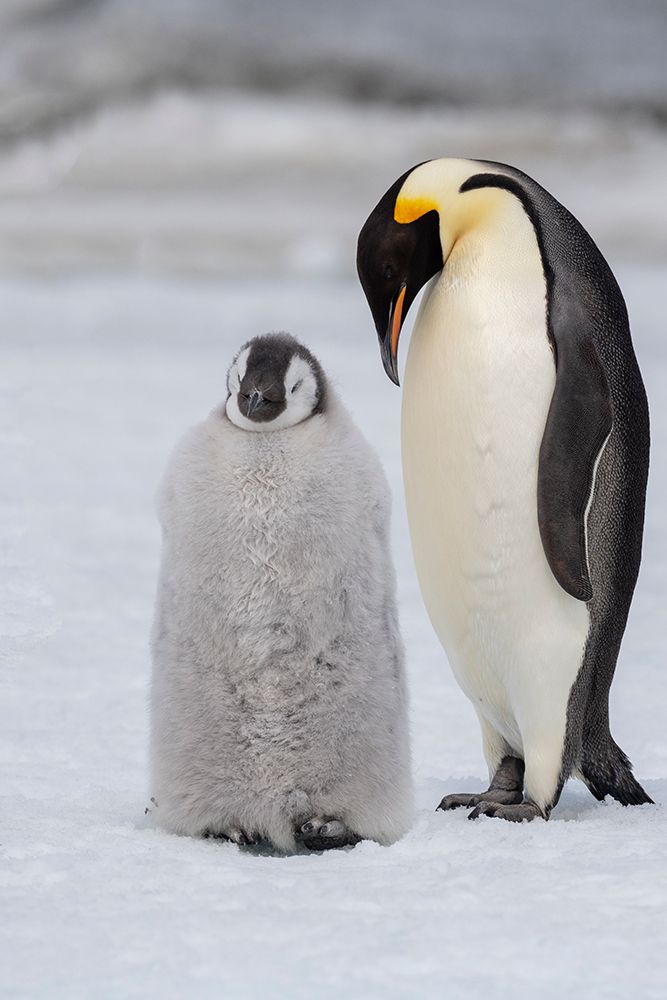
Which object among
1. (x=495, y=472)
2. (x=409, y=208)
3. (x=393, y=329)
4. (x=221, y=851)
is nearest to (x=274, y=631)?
(x=221, y=851)

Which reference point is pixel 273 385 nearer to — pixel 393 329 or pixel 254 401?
pixel 254 401

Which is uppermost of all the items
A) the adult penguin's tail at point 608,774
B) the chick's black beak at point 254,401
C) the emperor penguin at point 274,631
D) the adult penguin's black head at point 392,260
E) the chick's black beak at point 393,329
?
the adult penguin's black head at point 392,260

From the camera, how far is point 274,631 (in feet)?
6.19

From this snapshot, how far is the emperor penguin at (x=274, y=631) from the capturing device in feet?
6.19

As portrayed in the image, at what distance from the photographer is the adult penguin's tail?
2.46m

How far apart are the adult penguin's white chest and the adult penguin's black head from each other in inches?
2.0

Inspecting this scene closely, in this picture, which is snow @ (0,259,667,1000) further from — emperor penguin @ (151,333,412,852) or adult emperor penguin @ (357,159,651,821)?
adult emperor penguin @ (357,159,651,821)

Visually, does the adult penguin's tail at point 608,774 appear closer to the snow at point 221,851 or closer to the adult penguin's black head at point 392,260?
the snow at point 221,851

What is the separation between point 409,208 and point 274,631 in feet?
2.93

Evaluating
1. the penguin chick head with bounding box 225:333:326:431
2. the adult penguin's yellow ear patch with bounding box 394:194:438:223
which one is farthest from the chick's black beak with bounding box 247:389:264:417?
the adult penguin's yellow ear patch with bounding box 394:194:438:223

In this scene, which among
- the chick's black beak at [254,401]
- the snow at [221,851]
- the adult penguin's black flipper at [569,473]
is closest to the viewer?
the snow at [221,851]

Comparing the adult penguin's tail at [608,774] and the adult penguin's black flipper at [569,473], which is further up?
the adult penguin's black flipper at [569,473]

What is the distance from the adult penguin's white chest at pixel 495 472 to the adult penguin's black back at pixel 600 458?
0.11 feet

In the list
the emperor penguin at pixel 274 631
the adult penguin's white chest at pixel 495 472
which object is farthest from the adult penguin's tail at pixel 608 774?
the emperor penguin at pixel 274 631
